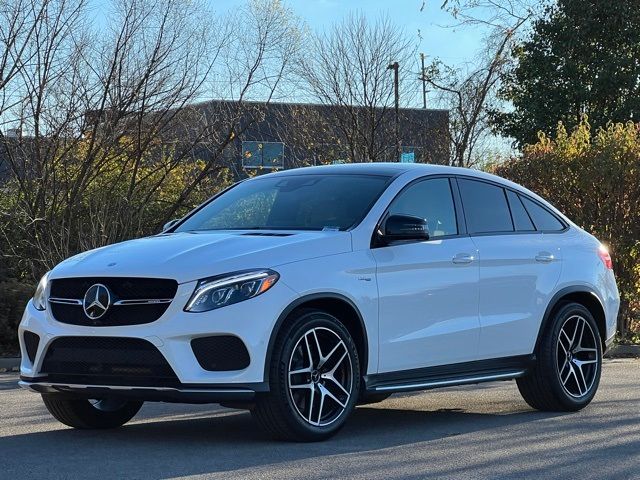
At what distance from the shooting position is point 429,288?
8344mm

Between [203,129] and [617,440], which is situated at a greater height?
[203,129]

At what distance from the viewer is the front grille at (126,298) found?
7.25m

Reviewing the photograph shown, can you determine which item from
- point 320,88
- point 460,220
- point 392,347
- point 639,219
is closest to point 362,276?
point 392,347

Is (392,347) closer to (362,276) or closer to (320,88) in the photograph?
(362,276)

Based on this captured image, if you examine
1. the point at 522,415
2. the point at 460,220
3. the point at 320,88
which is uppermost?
the point at 320,88

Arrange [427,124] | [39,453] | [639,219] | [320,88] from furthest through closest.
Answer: [427,124] → [320,88] → [639,219] → [39,453]

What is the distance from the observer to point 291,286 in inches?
292

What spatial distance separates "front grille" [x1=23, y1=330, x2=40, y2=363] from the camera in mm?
7742

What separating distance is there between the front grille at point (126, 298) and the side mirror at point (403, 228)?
5.14 ft

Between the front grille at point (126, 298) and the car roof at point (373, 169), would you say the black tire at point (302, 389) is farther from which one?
the car roof at point (373, 169)

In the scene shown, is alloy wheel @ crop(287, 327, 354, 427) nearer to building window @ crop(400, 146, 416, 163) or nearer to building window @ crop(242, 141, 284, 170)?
building window @ crop(242, 141, 284, 170)

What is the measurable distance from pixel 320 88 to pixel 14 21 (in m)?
7.43

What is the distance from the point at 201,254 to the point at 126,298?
1.65ft

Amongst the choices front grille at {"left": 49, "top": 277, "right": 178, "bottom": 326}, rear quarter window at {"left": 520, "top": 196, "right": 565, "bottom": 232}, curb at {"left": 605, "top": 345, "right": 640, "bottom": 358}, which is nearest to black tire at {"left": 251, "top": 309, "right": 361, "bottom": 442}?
front grille at {"left": 49, "top": 277, "right": 178, "bottom": 326}
